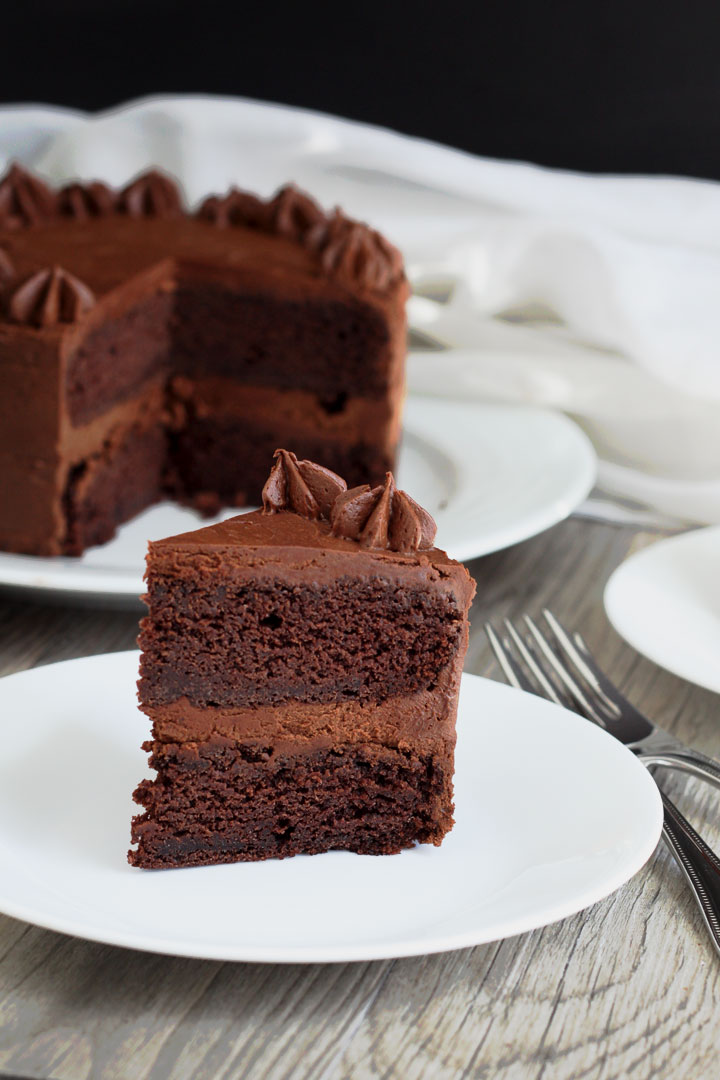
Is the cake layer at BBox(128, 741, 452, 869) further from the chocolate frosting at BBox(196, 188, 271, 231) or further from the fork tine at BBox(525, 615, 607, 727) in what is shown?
the chocolate frosting at BBox(196, 188, 271, 231)

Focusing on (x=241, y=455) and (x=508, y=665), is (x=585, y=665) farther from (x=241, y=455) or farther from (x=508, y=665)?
(x=241, y=455)

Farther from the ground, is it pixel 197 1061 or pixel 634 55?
pixel 634 55

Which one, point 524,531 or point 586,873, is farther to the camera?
point 524,531

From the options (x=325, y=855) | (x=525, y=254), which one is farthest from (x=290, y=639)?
(x=525, y=254)

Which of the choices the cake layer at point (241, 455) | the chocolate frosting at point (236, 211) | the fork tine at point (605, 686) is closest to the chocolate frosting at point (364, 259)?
the chocolate frosting at point (236, 211)

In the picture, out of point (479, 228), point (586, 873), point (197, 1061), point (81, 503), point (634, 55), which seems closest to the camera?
point (197, 1061)

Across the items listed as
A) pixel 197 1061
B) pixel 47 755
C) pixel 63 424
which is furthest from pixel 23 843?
pixel 63 424

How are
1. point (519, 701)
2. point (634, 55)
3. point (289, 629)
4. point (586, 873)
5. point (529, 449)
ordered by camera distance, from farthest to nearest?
1. point (634, 55)
2. point (529, 449)
3. point (519, 701)
4. point (289, 629)
5. point (586, 873)

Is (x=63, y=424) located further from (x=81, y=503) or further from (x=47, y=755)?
(x=47, y=755)

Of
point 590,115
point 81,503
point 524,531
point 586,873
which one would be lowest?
point 81,503
